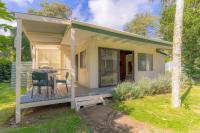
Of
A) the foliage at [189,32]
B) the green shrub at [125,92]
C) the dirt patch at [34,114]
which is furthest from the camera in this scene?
the foliage at [189,32]

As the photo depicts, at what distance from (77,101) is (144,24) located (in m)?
24.6

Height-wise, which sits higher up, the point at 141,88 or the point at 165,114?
the point at 141,88

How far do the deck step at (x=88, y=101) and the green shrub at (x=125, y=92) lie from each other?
0.77 m

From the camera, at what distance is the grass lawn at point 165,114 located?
4.43 metres

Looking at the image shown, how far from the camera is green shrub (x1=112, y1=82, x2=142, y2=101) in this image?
7.14 m

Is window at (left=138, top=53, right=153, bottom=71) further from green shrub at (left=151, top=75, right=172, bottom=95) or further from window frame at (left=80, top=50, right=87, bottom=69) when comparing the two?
window frame at (left=80, top=50, right=87, bottom=69)

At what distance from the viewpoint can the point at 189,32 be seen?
Answer: 13938 mm

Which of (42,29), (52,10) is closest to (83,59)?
(42,29)

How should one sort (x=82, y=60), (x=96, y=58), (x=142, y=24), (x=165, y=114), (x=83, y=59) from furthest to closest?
1. (x=142, y=24)
2. (x=82, y=60)
3. (x=83, y=59)
4. (x=96, y=58)
5. (x=165, y=114)

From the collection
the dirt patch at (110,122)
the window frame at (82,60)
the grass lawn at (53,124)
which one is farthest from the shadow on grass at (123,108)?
the window frame at (82,60)

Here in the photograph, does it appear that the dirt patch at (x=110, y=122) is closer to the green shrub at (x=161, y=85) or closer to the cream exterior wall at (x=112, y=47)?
the cream exterior wall at (x=112, y=47)

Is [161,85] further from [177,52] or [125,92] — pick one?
[177,52]

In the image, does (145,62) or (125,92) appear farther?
(145,62)

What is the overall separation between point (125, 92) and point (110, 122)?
8.72 ft
